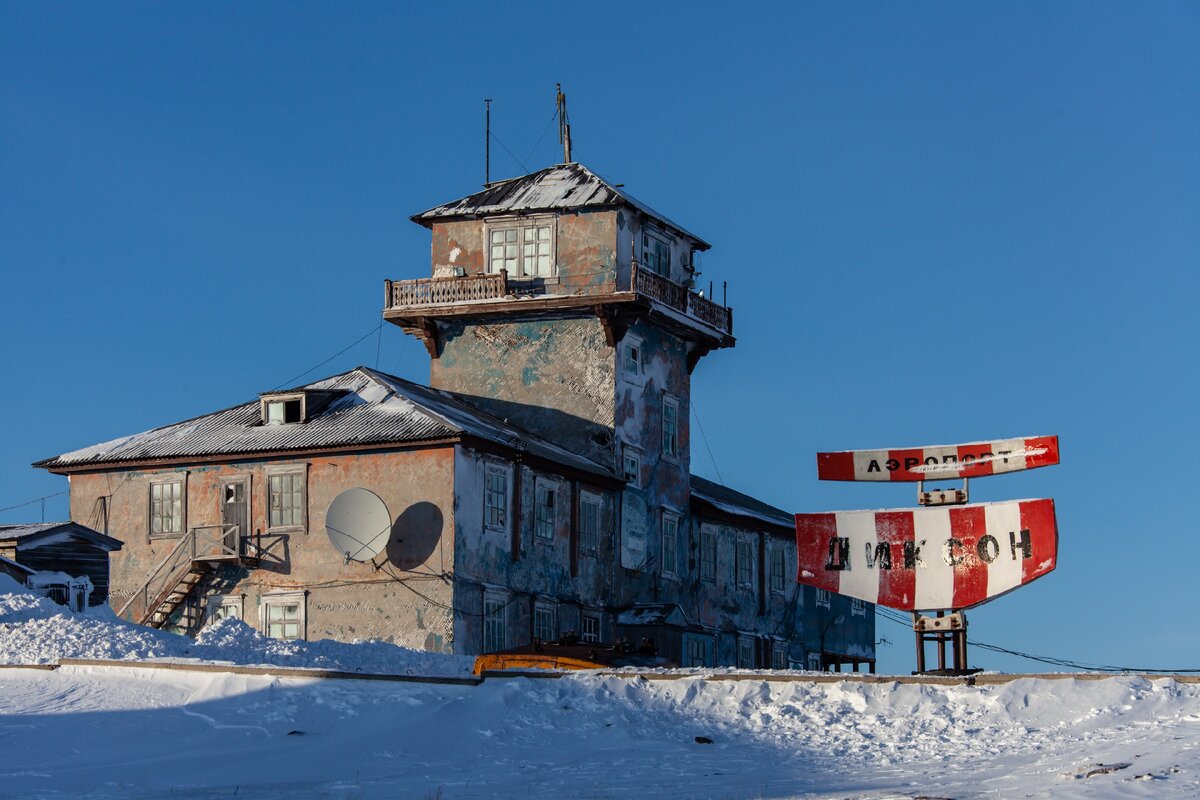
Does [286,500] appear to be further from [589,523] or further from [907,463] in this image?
[907,463]

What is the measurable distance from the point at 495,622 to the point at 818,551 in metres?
13.3

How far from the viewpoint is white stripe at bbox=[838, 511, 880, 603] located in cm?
3422

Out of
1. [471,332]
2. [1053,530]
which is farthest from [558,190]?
[1053,530]

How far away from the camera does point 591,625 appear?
50.0 meters

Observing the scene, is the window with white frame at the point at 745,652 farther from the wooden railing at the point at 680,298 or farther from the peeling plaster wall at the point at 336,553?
the peeling plaster wall at the point at 336,553

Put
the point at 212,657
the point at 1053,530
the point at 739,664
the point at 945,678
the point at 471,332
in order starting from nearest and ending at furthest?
the point at 945,678 → the point at 1053,530 → the point at 212,657 → the point at 471,332 → the point at 739,664

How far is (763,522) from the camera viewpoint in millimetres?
58938

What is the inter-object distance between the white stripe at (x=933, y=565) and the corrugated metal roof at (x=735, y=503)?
2243 centimetres

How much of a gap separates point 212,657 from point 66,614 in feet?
11.3

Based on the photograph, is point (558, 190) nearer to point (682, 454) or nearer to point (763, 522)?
point (682, 454)

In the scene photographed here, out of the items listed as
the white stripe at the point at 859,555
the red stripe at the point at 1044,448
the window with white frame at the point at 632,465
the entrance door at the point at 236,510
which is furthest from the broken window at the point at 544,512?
the red stripe at the point at 1044,448

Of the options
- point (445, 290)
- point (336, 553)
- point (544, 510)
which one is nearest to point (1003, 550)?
point (544, 510)

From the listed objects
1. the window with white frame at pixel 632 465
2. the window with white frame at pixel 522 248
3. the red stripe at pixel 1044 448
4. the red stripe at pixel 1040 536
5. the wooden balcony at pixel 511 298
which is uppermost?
the window with white frame at pixel 522 248

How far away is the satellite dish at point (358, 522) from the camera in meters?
44.8
